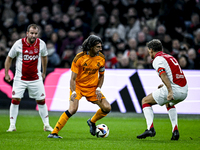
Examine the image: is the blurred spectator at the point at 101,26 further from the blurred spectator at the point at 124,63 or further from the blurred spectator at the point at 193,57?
the blurred spectator at the point at 193,57

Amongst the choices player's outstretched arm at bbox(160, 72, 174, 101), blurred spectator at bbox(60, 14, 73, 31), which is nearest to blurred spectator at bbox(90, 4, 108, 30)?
blurred spectator at bbox(60, 14, 73, 31)

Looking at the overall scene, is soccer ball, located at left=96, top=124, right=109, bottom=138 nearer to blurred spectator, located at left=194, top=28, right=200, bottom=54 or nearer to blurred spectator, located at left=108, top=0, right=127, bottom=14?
blurred spectator, located at left=194, top=28, right=200, bottom=54

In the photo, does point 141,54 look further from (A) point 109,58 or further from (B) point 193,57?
(B) point 193,57

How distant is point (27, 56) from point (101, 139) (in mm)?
2533

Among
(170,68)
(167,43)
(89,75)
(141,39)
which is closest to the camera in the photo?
(170,68)

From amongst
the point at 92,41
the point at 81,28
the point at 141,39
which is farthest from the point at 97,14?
the point at 92,41

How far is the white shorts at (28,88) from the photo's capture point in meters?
7.35

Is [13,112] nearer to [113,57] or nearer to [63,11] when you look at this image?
[113,57]

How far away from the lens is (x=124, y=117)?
10.3 meters

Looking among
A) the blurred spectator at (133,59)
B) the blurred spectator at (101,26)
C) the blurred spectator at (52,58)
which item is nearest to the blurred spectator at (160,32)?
the blurred spectator at (133,59)

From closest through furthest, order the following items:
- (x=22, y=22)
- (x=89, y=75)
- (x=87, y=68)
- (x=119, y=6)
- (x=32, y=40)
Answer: (x=87, y=68), (x=89, y=75), (x=32, y=40), (x=22, y=22), (x=119, y=6)

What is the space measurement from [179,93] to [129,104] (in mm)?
4543

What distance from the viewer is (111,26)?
1396cm

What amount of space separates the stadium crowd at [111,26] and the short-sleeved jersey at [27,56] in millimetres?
4259
